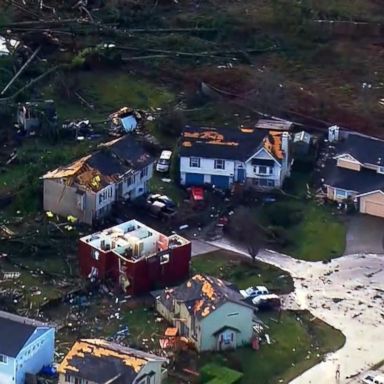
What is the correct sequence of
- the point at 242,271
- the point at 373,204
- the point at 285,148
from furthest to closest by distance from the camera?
the point at 285,148 → the point at 373,204 → the point at 242,271

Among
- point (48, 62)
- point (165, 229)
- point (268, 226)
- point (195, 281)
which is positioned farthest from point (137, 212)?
point (48, 62)

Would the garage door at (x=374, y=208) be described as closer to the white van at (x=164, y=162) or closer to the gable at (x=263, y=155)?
the gable at (x=263, y=155)

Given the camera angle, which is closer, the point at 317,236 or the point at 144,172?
the point at 317,236

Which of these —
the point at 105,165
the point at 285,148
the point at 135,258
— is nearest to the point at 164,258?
the point at 135,258

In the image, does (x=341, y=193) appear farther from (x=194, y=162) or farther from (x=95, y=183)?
(x=95, y=183)

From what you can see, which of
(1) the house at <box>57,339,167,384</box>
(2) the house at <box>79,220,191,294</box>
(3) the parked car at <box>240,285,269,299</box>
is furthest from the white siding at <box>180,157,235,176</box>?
(1) the house at <box>57,339,167,384</box>

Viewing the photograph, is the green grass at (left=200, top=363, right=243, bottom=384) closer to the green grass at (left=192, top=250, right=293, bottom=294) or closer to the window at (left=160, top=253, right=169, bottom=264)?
the window at (left=160, top=253, right=169, bottom=264)

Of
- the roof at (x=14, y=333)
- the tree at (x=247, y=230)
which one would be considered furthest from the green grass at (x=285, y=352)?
the roof at (x=14, y=333)
